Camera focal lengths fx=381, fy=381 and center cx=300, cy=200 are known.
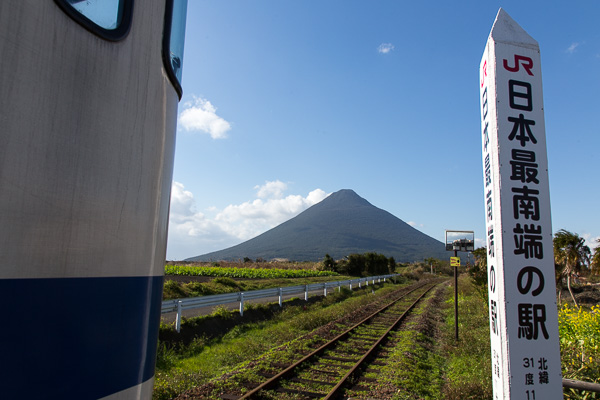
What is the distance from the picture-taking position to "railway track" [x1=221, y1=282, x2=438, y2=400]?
6.42 m

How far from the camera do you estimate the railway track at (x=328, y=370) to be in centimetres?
642

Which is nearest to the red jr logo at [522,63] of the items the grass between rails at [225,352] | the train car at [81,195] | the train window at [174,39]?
the train window at [174,39]

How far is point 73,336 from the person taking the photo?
1490mm

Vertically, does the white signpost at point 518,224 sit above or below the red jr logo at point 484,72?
below

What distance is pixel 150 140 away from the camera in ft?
6.20

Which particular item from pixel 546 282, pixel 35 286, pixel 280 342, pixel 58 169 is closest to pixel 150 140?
pixel 58 169

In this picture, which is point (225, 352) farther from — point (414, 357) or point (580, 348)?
point (580, 348)

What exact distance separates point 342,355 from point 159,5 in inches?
336

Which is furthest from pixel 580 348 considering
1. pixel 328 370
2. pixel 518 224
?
pixel 328 370

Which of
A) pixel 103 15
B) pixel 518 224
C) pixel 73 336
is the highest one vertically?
pixel 103 15

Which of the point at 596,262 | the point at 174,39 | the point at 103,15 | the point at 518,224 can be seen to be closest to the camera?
the point at 103,15

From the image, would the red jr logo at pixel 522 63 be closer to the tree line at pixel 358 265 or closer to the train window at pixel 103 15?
the train window at pixel 103 15

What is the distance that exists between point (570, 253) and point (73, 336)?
2202 cm

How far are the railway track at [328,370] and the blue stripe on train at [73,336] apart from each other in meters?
4.84
